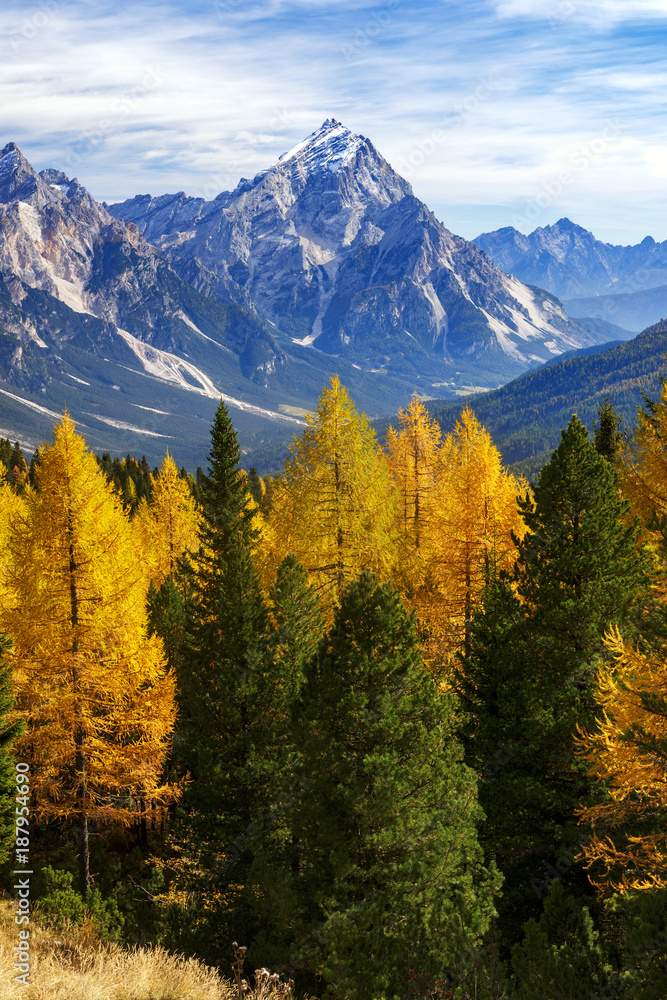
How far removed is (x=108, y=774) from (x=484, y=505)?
16.7 metres

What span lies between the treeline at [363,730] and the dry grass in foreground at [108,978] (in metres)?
2.97

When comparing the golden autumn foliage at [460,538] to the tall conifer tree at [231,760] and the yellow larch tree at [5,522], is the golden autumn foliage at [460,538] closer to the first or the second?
the tall conifer tree at [231,760]

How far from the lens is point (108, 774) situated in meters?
19.3

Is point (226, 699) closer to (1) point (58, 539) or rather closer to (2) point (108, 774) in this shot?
(2) point (108, 774)

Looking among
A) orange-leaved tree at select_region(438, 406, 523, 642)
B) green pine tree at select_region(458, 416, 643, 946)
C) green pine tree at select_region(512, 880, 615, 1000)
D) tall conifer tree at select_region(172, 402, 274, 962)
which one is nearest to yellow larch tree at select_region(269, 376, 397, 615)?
tall conifer tree at select_region(172, 402, 274, 962)

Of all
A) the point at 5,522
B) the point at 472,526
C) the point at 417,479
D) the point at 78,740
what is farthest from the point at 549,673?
the point at 5,522

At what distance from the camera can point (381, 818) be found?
1391 centimetres

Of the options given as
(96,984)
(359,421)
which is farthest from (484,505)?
(96,984)

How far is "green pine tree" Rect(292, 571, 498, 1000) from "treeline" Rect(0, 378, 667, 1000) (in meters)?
0.06

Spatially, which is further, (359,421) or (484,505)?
(484,505)

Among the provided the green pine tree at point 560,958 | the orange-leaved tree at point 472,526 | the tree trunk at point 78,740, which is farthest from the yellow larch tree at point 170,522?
the green pine tree at point 560,958

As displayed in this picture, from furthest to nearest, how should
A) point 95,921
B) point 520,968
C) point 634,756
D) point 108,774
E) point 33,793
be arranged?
point 33,793, point 108,774, point 95,921, point 520,968, point 634,756

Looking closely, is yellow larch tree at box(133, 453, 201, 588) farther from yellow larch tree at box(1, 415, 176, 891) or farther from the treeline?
yellow larch tree at box(1, 415, 176, 891)

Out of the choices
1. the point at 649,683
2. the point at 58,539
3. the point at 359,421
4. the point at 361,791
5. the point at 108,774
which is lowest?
the point at 108,774
